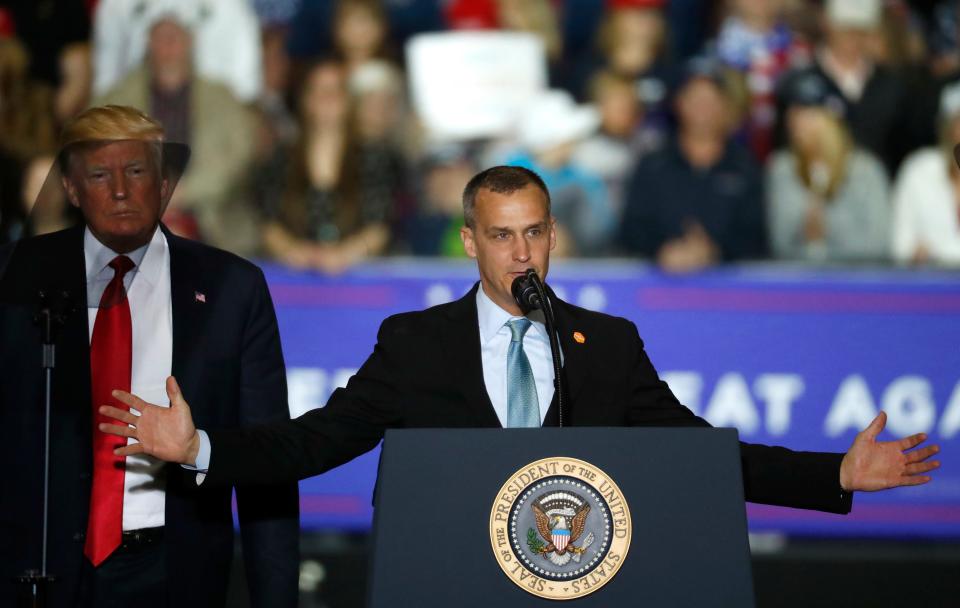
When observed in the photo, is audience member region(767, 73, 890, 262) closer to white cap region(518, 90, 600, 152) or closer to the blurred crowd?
the blurred crowd

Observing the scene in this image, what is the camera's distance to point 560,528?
248cm

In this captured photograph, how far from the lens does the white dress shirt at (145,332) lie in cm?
302

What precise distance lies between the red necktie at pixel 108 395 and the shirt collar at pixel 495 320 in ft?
2.56

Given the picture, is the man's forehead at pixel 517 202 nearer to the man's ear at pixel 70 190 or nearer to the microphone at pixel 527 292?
the microphone at pixel 527 292

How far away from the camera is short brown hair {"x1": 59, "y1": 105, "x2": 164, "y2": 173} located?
3078mm

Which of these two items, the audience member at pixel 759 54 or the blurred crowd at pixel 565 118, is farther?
the audience member at pixel 759 54

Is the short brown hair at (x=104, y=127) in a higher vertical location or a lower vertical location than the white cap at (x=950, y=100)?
lower

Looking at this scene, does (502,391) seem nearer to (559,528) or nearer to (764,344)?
(559,528)

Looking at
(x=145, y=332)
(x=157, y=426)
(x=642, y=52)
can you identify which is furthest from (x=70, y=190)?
(x=642, y=52)

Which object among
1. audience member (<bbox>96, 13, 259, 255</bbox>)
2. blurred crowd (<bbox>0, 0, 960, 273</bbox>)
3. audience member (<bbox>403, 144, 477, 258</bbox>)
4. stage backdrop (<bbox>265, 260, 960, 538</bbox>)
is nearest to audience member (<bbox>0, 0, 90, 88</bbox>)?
blurred crowd (<bbox>0, 0, 960, 273</bbox>)

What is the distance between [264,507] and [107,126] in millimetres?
916

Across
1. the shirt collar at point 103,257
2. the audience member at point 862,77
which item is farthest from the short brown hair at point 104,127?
the audience member at point 862,77

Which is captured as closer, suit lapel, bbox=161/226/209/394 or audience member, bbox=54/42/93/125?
suit lapel, bbox=161/226/209/394

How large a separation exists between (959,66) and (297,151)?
3.16 m
